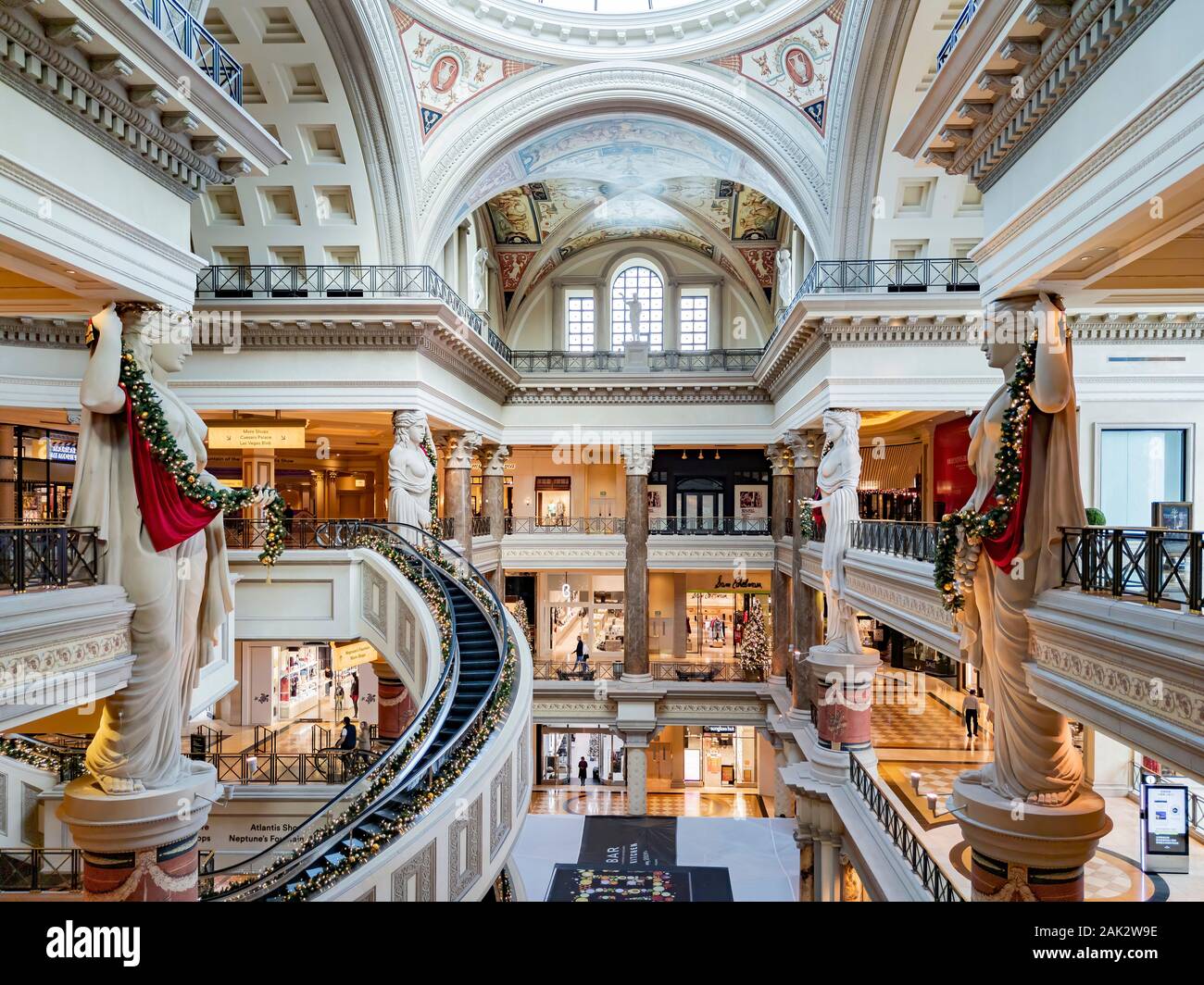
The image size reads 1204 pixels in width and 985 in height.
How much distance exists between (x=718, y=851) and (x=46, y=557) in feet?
42.4

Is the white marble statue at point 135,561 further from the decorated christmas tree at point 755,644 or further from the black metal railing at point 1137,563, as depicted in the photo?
the decorated christmas tree at point 755,644

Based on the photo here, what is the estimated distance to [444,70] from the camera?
548 inches

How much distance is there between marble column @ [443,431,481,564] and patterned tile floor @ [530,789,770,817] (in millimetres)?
7650

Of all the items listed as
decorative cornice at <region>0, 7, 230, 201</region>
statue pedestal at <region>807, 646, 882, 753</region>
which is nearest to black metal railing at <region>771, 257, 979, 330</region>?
statue pedestal at <region>807, 646, 882, 753</region>

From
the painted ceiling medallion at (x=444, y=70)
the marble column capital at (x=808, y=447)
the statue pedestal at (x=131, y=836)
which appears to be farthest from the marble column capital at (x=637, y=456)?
the statue pedestal at (x=131, y=836)

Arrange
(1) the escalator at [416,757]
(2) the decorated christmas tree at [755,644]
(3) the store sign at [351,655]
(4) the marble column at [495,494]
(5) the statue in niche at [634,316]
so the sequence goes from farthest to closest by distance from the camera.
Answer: (5) the statue in niche at [634,316], (2) the decorated christmas tree at [755,644], (4) the marble column at [495,494], (3) the store sign at [351,655], (1) the escalator at [416,757]

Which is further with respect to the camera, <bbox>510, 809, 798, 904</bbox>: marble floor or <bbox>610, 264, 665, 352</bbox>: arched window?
<bbox>610, 264, 665, 352</bbox>: arched window

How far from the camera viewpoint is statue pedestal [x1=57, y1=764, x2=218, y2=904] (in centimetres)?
616

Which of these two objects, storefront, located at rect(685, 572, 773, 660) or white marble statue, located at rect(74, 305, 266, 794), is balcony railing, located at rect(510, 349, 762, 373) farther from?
white marble statue, located at rect(74, 305, 266, 794)

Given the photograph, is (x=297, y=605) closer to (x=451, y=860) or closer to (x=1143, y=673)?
(x=451, y=860)

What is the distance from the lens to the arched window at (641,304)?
73.2 feet

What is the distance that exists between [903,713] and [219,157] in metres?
16.8

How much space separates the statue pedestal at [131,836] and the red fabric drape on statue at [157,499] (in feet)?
6.65
